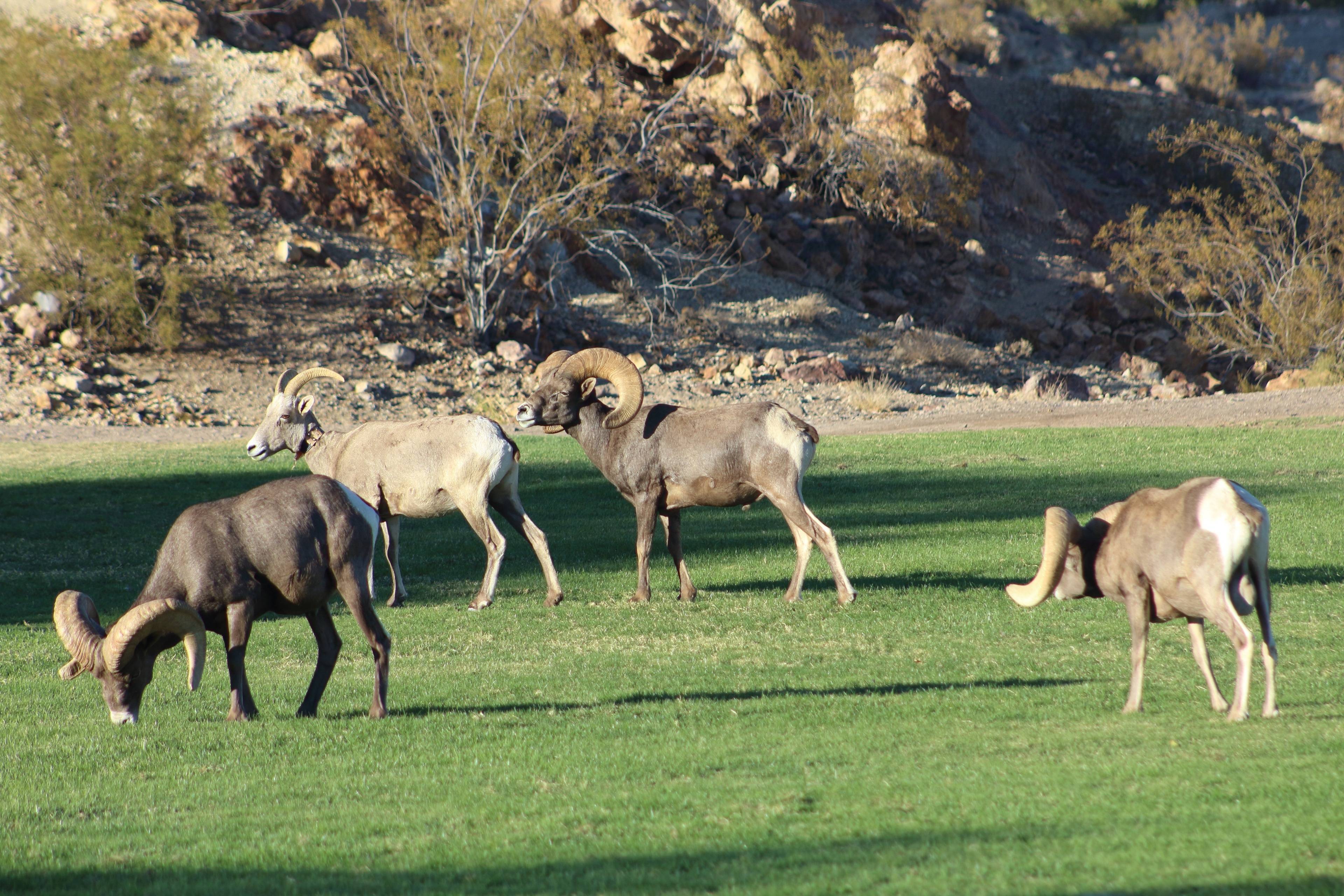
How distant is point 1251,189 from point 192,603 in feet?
162

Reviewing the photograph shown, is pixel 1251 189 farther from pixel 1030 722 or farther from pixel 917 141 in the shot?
pixel 1030 722

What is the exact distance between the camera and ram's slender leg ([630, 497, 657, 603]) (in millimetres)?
13727

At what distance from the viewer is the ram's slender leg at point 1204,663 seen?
8234mm

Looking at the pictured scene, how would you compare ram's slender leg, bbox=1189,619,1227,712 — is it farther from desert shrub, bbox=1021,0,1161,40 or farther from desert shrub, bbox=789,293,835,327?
→ desert shrub, bbox=1021,0,1161,40

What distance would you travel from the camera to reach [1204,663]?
27.2 feet

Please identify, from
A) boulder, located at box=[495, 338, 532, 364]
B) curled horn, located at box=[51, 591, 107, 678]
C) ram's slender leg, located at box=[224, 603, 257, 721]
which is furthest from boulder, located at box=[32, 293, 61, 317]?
curled horn, located at box=[51, 591, 107, 678]

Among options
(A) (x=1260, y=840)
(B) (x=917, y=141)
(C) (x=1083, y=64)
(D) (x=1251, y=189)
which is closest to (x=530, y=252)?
(B) (x=917, y=141)

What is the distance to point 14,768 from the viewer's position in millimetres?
7781

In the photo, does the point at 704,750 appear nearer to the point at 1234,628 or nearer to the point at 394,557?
the point at 1234,628

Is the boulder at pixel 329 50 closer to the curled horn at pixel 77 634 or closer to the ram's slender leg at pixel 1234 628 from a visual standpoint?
the curled horn at pixel 77 634

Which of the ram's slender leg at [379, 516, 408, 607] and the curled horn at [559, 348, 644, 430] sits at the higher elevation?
the curled horn at [559, 348, 644, 430]

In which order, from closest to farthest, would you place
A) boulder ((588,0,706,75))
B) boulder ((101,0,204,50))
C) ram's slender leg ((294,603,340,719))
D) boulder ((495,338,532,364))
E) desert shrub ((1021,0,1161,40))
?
ram's slender leg ((294,603,340,719))
boulder ((495,338,532,364))
boulder ((101,0,204,50))
boulder ((588,0,706,75))
desert shrub ((1021,0,1161,40))

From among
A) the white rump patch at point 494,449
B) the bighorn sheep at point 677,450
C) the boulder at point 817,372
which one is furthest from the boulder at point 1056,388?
the white rump patch at point 494,449

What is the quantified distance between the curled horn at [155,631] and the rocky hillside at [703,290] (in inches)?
980
